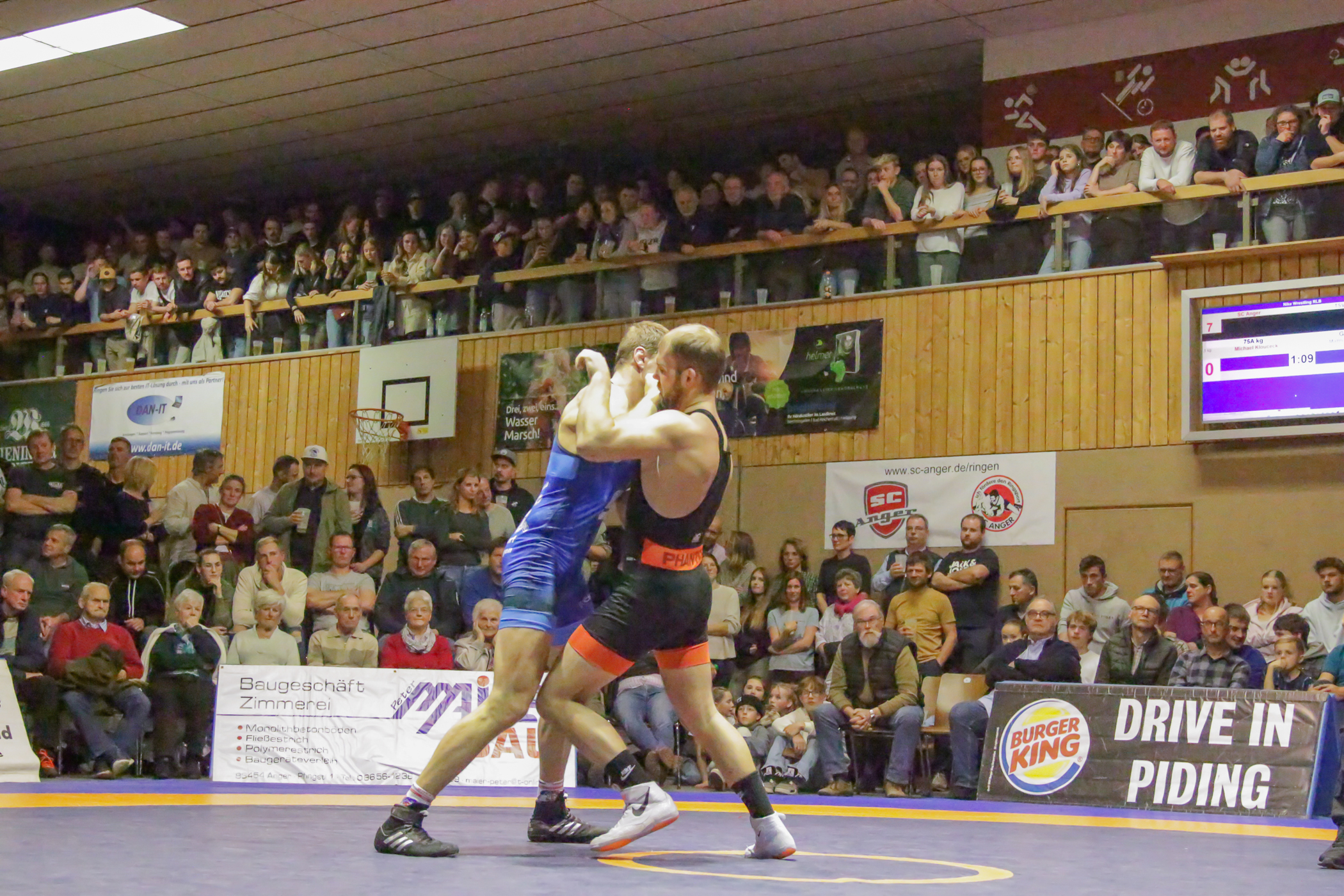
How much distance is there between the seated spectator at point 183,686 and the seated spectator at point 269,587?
34cm

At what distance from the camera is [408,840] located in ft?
15.6

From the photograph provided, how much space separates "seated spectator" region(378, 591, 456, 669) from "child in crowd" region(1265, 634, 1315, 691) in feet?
16.5

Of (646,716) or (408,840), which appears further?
(646,716)

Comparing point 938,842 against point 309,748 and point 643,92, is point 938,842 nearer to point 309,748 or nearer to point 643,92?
point 309,748

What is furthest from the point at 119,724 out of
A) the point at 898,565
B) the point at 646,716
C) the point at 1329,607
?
the point at 1329,607

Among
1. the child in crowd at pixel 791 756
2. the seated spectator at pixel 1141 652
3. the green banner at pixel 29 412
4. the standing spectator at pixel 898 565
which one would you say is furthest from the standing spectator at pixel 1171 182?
the green banner at pixel 29 412

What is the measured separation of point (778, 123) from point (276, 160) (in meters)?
6.07

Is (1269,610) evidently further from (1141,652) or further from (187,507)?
(187,507)

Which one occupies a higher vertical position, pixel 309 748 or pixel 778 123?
pixel 778 123

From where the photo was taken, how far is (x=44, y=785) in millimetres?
8953

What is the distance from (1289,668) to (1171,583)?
68.3 inches

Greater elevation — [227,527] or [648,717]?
[227,527]

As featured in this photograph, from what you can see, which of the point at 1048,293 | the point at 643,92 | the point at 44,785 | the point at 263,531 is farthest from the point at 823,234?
the point at 44,785

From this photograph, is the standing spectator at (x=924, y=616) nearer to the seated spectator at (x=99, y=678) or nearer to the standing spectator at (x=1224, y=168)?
the standing spectator at (x=1224, y=168)
